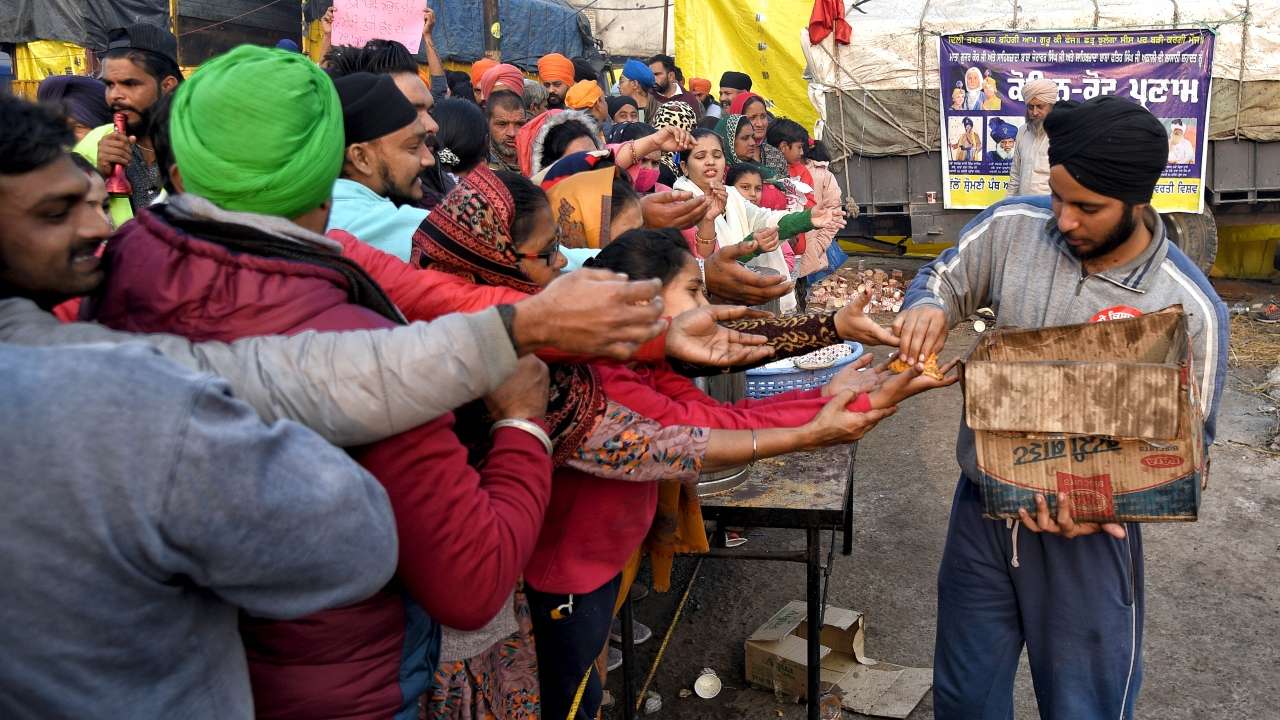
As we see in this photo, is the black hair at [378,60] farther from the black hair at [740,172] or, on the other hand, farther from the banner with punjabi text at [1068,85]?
the banner with punjabi text at [1068,85]

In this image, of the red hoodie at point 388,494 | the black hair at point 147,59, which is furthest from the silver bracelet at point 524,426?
the black hair at point 147,59

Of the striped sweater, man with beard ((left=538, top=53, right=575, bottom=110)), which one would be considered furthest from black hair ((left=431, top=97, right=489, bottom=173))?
man with beard ((left=538, top=53, right=575, bottom=110))

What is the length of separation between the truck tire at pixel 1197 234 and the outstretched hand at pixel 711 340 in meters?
7.92

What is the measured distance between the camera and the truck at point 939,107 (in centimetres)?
873

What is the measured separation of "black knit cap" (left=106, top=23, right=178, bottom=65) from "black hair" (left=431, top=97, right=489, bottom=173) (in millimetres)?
1103

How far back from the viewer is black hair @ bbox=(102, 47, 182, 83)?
12.0ft

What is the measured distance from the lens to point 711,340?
92.7 inches

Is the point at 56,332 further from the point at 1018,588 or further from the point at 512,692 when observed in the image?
the point at 1018,588

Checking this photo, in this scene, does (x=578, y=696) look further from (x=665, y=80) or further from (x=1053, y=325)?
(x=665, y=80)

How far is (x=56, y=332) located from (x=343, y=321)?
35 cm

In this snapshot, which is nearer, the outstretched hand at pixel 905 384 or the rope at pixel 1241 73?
the outstretched hand at pixel 905 384

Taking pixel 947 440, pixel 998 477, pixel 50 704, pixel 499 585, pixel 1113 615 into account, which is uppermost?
pixel 50 704

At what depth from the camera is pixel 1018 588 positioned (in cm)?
257

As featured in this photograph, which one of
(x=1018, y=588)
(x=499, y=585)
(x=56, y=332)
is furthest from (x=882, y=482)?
(x=56, y=332)
